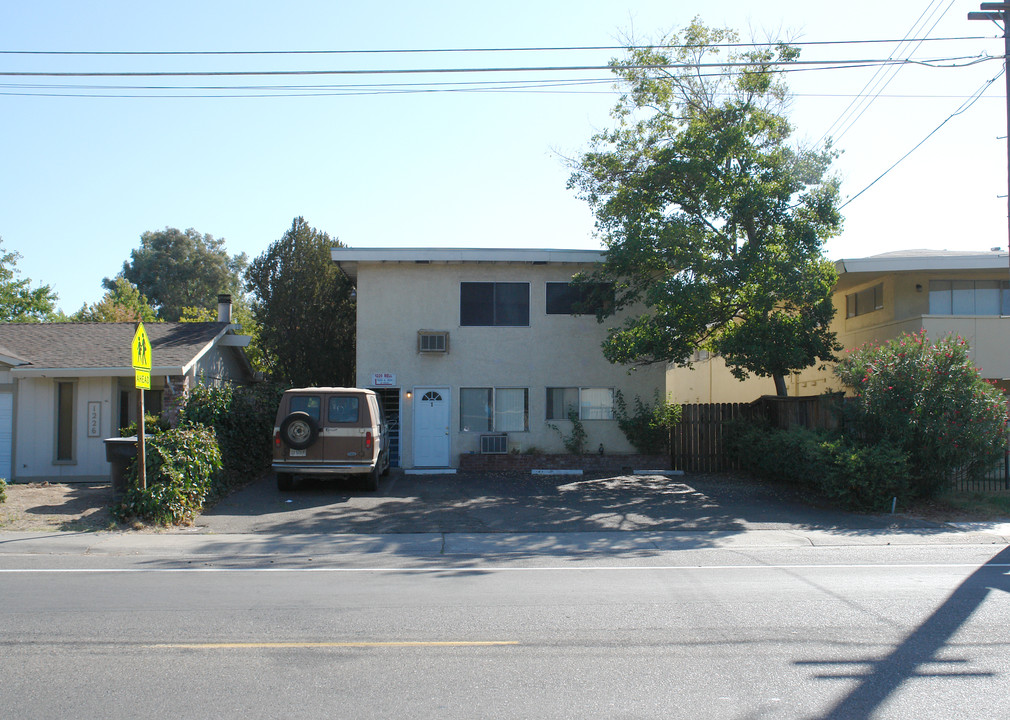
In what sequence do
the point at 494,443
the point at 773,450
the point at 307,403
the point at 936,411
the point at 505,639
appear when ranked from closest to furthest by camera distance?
1. the point at 505,639
2. the point at 936,411
3. the point at 307,403
4. the point at 773,450
5. the point at 494,443

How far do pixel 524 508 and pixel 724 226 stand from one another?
8105 mm

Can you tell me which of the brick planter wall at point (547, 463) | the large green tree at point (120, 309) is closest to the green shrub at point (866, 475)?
the brick planter wall at point (547, 463)

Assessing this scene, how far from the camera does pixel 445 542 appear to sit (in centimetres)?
1095

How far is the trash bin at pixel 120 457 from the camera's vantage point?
12.8m

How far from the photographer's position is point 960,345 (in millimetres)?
13383

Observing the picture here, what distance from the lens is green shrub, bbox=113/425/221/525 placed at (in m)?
11.9

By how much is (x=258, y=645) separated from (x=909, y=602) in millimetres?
5905

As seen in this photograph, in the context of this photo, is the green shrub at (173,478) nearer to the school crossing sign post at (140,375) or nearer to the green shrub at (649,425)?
the school crossing sign post at (140,375)

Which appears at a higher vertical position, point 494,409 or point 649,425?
point 494,409

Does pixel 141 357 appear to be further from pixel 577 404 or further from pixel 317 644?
pixel 577 404

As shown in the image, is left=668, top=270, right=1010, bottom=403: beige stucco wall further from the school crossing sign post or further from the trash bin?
the trash bin

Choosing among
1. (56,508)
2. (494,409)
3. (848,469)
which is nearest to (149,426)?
(56,508)

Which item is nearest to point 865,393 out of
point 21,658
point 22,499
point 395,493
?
point 395,493

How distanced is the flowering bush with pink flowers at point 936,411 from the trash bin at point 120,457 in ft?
41.9
